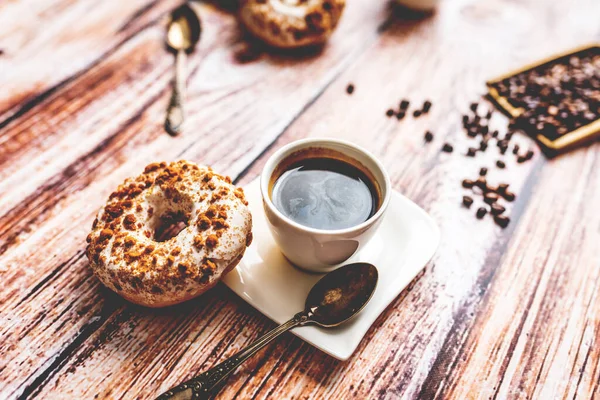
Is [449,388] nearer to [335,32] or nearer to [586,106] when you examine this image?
[586,106]

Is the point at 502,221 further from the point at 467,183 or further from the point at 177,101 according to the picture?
the point at 177,101

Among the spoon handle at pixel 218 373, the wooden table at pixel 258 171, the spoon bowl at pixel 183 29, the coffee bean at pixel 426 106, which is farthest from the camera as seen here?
the spoon bowl at pixel 183 29

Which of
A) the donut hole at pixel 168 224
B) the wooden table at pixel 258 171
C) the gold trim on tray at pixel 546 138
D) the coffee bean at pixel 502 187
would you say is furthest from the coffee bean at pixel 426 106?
the donut hole at pixel 168 224

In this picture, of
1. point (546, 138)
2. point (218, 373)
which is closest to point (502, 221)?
point (546, 138)

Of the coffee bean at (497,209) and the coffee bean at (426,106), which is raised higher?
the coffee bean at (426,106)

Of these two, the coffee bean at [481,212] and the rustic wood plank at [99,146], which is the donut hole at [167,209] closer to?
the rustic wood plank at [99,146]

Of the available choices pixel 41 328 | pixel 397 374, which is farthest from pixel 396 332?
pixel 41 328
